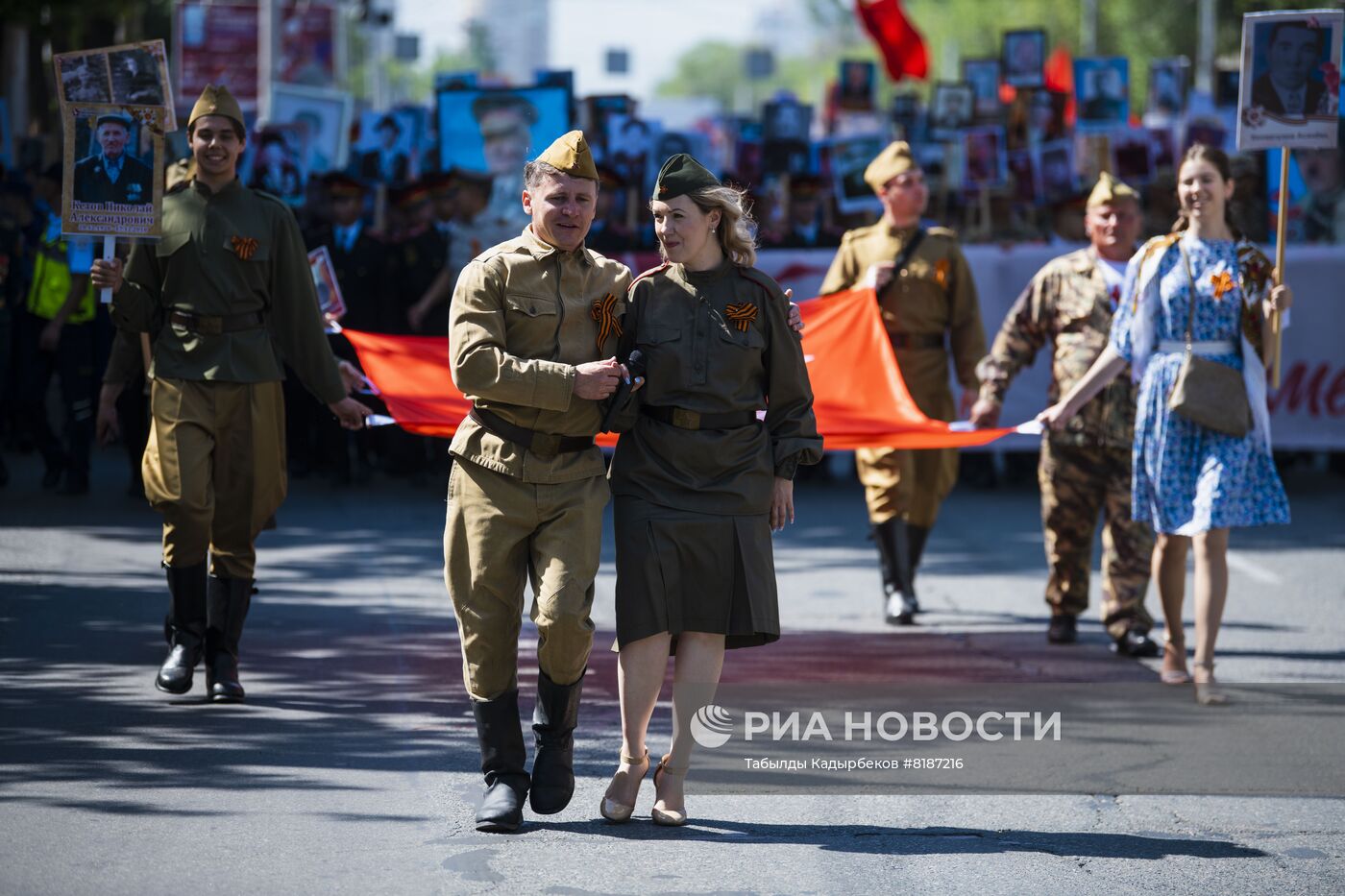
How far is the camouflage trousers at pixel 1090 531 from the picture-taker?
855cm

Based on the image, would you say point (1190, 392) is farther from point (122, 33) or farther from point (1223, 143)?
point (122, 33)

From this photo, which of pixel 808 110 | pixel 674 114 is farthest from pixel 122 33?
pixel 674 114

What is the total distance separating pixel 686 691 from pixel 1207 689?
278 centimetres

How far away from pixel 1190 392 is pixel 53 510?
7762 millimetres

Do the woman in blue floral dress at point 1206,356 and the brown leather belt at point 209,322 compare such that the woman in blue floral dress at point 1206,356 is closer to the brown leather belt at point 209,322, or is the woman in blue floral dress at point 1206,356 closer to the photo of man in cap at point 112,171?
the brown leather belt at point 209,322

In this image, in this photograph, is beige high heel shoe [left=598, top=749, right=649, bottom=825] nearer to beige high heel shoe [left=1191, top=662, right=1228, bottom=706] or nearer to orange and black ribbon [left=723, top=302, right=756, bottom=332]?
orange and black ribbon [left=723, top=302, right=756, bottom=332]

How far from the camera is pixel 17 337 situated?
13820 mm

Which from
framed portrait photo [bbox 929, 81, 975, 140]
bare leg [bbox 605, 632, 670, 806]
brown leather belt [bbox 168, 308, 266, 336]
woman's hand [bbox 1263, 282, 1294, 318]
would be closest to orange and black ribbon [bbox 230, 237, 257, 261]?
brown leather belt [bbox 168, 308, 266, 336]

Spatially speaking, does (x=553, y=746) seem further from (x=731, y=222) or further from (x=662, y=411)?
(x=731, y=222)

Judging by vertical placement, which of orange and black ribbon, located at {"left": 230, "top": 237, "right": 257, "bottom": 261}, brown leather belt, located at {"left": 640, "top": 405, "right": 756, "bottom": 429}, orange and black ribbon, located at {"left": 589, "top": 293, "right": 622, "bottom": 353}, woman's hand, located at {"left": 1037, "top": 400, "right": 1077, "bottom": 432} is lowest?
woman's hand, located at {"left": 1037, "top": 400, "right": 1077, "bottom": 432}

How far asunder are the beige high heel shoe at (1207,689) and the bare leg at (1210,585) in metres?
0.01

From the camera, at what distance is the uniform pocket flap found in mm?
5461

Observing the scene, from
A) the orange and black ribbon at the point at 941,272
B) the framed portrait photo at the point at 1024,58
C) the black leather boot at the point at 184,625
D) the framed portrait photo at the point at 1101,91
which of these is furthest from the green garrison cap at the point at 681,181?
the framed portrait photo at the point at 1024,58

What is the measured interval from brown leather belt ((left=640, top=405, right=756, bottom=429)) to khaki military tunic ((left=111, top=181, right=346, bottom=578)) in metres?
1.87
